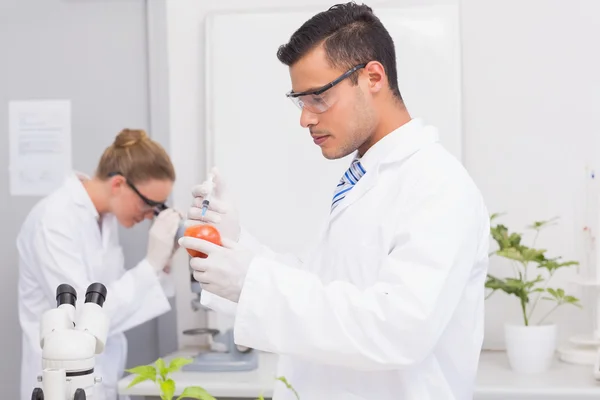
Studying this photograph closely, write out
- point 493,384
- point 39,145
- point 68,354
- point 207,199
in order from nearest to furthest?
point 68,354, point 207,199, point 493,384, point 39,145

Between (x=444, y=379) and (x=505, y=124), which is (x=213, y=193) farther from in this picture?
(x=505, y=124)

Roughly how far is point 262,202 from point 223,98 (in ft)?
1.26

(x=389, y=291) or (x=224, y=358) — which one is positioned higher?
(x=389, y=291)

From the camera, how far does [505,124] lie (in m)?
2.71

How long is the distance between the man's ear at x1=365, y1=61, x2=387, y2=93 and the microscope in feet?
2.16

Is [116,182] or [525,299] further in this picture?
[116,182]

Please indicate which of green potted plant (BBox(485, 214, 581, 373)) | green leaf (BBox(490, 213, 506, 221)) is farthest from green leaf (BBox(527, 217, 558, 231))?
green leaf (BBox(490, 213, 506, 221))

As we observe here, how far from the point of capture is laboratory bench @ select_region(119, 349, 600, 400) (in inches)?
84.2

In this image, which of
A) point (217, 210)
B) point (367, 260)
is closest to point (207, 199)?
point (217, 210)

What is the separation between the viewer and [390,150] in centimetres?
155

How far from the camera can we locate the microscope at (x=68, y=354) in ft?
3.94

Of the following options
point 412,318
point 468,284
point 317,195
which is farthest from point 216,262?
point 317,195

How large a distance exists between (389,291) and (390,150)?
0.36 metres

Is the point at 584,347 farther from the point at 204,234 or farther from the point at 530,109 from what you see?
the point at 204,234
